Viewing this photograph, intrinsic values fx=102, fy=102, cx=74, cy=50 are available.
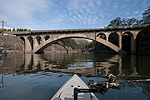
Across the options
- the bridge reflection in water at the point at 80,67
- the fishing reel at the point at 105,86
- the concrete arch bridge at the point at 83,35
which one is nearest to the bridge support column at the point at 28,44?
the concrete arch bridge at the point at 83,35

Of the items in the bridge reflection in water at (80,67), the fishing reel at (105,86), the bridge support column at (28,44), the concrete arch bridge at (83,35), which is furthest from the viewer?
the bridge support column at (28,44)

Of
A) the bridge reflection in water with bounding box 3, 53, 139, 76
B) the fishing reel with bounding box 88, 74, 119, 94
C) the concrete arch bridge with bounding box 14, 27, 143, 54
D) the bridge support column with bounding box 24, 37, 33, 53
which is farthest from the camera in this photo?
the bridge support column with bounding box 24, 37, 33, 53

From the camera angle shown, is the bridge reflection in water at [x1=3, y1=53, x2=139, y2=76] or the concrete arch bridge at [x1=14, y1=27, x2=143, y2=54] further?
the concrete arch bridge at [x1=14, y1=27, x2=143, y2=54]

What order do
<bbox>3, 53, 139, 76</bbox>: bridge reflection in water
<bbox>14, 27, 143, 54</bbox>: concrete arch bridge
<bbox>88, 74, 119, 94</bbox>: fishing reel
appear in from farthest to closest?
<bbox>14, 27, 143, 54</bbox>: concrete arch bridge → <bbox>3, 53, 139, 76</bbox>: bridge reflection in water → <bbox>88, 74, 119, 94</bbox>: fishing reel

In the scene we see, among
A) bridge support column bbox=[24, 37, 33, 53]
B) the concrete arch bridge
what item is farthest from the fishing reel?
bridge support column bbox=[24, 37, 33, 53]

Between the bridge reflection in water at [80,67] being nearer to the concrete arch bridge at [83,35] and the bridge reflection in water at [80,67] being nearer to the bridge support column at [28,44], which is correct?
the concrete arch bridge at [83,35]

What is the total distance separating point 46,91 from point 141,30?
39.4 meters

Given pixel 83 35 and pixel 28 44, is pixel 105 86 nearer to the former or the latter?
pixel 83 35

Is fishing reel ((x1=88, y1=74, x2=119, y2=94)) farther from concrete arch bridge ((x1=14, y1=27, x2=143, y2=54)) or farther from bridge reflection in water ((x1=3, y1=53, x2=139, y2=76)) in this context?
concrete arch bridge ((x1=14, y1=27, x2=143, y2=54))

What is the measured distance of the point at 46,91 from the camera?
155 inches

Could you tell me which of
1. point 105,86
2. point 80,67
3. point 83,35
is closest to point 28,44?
point 83,35

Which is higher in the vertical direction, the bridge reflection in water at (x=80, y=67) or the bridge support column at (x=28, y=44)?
the bridge support column at (x=28, y=44)

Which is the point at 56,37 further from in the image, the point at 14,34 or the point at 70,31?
the point at 14,34

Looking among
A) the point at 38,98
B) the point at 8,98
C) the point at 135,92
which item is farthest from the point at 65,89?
the point at 135,92
